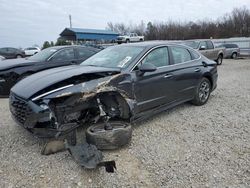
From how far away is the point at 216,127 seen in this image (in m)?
4.87

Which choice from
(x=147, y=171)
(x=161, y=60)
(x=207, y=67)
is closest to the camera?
(x=147, y=171)

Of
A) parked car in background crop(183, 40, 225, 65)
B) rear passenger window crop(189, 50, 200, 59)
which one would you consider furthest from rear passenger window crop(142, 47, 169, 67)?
parked car in background crop(183, 40, 225, 65)

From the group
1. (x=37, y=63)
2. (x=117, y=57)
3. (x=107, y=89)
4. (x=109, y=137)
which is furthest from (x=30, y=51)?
(x=109, y=137)

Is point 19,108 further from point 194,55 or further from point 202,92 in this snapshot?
point 202,92

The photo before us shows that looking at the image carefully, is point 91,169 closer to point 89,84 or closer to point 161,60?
point 89,84

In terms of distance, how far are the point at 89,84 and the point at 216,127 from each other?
101 inches

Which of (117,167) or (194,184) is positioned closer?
(194,184)

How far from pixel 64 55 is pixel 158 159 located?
594 centimetres

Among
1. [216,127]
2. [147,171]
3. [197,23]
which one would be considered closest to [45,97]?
[147,171]

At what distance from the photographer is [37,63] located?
25.7 ft

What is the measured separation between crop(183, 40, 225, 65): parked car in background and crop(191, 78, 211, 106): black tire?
30.2 ft

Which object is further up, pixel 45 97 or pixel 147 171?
pixel 45 97

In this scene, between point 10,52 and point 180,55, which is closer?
point 180,55

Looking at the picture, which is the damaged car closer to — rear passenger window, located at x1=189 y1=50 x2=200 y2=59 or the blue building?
rear passenger window, located at x1=189 y1=50 x2=200 y2=59
